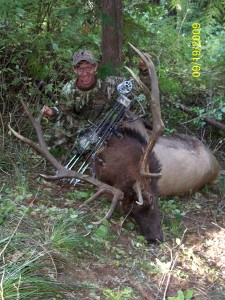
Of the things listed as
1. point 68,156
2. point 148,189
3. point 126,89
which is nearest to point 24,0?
point 126,89

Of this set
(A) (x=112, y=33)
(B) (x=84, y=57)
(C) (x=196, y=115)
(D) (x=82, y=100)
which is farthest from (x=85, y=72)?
(C) (x=196, y=115)

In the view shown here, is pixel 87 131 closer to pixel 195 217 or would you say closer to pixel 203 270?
pixel 195 217

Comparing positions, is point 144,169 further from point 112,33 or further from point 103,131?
point 112,33

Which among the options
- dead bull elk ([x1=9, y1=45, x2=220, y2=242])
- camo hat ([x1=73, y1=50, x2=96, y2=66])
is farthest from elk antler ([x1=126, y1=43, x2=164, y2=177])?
camo hat ([x1=73, y1=50, x2=96, y2=66])

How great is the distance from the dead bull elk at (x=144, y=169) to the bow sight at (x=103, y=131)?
0.09 metres

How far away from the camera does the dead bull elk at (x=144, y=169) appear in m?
5.48

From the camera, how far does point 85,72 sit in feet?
21.5

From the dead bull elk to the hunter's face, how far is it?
2.33 feet

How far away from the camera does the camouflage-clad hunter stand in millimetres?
6523

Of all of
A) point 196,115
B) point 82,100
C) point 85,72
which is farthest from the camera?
point 196,115

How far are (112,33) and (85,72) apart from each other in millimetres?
734

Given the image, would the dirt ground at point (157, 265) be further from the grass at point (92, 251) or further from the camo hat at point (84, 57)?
the camo hat at point (84, 57)

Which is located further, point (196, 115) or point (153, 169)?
point (196, 115)

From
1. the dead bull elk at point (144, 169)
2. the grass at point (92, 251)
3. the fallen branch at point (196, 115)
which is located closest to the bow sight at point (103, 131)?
the dead bull elk at point (144, 169)
